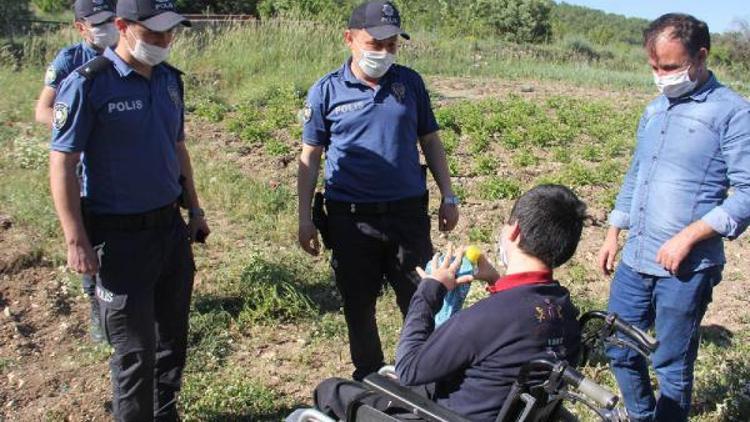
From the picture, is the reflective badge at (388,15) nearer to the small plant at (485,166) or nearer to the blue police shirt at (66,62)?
the blue police shirt at (66,62)

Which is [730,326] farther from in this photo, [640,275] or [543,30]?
[543,30]

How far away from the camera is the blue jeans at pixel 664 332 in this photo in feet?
10.1

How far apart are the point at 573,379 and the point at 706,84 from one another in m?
1.58

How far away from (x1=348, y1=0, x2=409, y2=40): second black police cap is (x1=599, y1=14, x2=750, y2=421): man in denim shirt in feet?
3.69

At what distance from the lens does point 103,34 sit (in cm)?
449

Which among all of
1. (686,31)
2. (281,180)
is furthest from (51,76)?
(686,31)

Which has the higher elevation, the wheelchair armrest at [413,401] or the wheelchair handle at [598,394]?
the wheelchair handle at [598,394]

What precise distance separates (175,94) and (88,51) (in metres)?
1.62

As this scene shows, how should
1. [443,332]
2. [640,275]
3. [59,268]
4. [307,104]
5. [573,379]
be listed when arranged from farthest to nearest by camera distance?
1. [59,268]
2. [307,104]
3. [640,275]
4. [443,332]
5. [573,379]

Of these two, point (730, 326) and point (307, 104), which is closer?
point (307, 104)

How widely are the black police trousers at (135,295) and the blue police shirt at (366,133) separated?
79cm

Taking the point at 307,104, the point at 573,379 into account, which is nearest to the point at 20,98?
the point at 307,104

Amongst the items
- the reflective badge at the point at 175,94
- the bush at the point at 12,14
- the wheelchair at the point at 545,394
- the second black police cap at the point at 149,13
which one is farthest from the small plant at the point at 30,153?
the bush at the point at 12,14

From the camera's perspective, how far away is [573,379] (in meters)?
2.05
